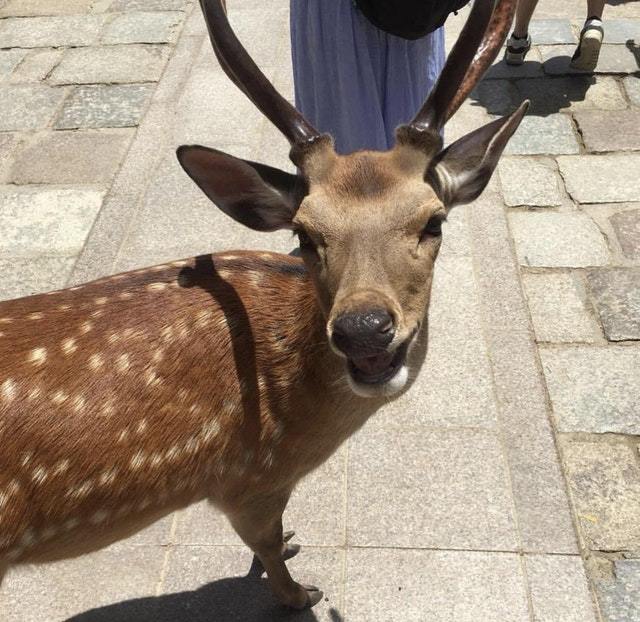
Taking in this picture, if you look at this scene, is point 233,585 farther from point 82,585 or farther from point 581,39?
point 581,39

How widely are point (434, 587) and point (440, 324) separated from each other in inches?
Result: 61.0

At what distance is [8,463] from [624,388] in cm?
285

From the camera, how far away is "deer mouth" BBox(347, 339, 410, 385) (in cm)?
223

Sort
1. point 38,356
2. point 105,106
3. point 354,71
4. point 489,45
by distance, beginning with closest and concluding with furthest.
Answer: point 38,356, point 489,45, point 354,71, point 105,106

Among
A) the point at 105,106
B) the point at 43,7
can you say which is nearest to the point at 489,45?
the point at 105,106

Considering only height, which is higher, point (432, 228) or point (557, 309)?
point (432, 228)

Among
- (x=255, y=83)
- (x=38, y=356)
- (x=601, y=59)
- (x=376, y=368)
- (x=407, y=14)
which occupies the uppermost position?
(x=255, y=83)

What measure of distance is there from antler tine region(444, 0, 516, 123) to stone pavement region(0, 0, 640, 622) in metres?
1.60

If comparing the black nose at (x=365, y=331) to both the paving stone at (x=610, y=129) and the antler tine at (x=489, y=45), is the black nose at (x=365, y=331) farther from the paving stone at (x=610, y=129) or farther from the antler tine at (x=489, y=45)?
the paving stone at (x=610, y=129)

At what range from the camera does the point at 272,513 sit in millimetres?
2838

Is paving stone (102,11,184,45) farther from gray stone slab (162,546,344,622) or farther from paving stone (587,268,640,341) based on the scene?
gray stone slab (162,546,344,622)

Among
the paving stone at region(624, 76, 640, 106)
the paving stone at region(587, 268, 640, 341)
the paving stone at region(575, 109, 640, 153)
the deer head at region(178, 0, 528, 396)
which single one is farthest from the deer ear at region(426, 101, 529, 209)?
the paving stone at region(624, 76, 640, 106)

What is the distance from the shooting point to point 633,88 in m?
5.98

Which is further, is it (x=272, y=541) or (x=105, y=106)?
(x=105, y=106)
